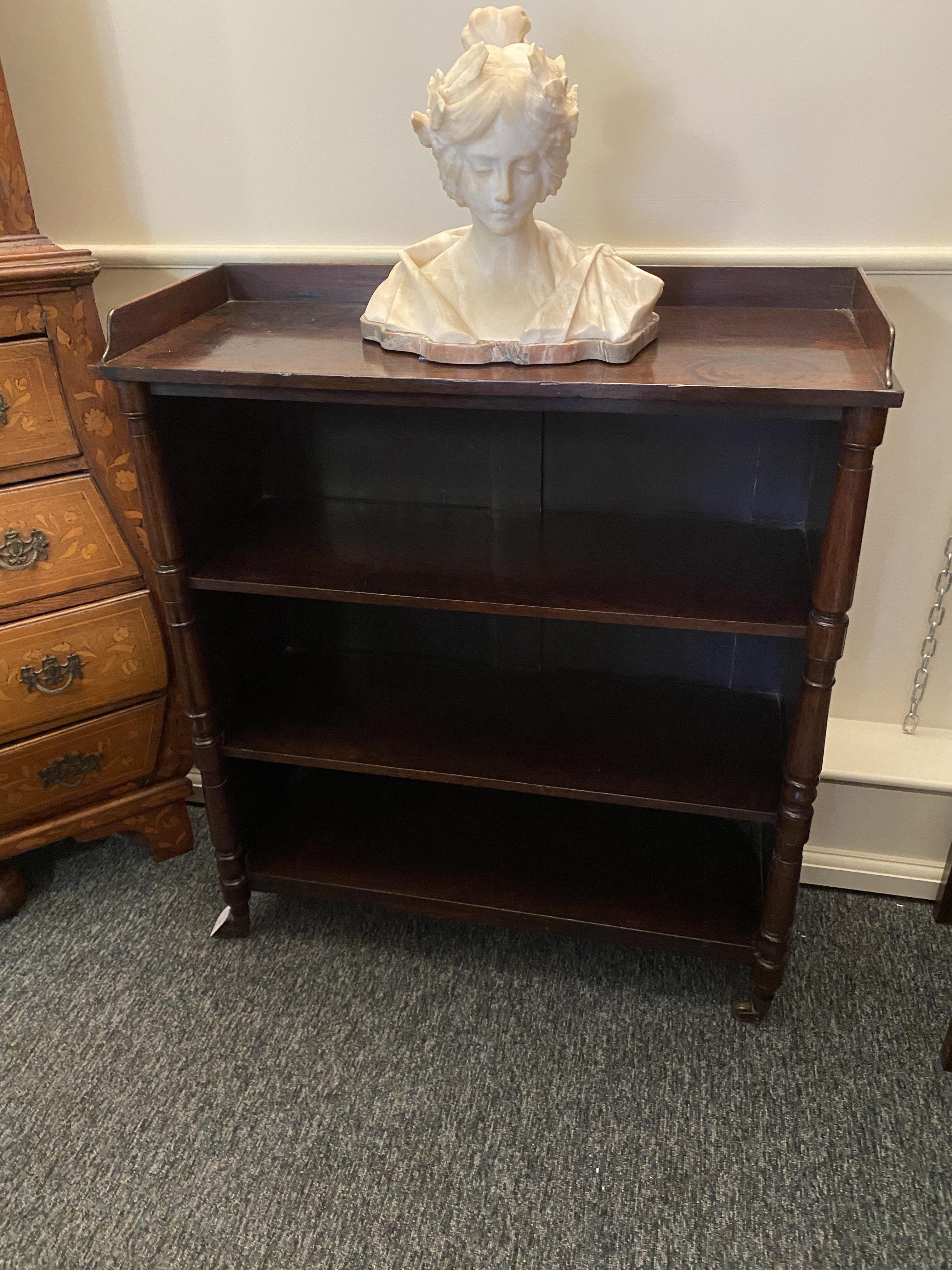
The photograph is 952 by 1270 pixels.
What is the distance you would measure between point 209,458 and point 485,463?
Answer: 448mm

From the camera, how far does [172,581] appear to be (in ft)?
4.58

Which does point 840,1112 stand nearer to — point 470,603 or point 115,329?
point 470,603

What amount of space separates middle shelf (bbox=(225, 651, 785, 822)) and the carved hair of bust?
81cm

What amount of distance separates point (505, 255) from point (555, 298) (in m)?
0.09

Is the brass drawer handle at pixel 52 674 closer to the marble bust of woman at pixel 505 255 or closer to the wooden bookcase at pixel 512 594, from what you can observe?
the wooden bookcase at pixel 512 594

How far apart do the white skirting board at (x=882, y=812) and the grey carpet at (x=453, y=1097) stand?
0.06 meters

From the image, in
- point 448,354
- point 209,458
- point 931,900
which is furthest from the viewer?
point 931,900

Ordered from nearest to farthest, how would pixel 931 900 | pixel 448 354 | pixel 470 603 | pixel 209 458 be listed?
pixel 448 354 → pixel 470 603 → pixel 209 458 → pixel 931 900

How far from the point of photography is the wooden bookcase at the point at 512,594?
122 cm

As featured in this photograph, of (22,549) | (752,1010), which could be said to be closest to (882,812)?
(752,1010)

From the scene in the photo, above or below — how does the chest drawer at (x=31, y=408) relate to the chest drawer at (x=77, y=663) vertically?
above

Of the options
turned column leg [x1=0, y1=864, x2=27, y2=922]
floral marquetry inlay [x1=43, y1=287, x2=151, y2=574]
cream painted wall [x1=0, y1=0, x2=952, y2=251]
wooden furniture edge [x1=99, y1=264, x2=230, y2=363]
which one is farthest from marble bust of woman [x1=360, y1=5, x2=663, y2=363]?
turned column leg [x1=0, y1=864, x2=27, y2=922]

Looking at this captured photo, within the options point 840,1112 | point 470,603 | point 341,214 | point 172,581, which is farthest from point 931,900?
point 341,214

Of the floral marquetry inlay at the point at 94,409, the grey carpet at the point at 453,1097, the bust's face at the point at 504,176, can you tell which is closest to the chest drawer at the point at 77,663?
the floral marquetry inlay at the point at 94,409
